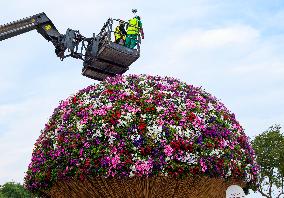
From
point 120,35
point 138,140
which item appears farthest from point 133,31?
point 138,140

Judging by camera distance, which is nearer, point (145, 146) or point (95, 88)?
point (145, 146)

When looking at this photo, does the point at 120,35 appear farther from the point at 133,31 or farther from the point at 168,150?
the point at 168,150

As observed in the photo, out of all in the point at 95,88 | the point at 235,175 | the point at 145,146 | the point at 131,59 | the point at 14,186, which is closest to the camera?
the point at 145,146

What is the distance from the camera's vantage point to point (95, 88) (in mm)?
11375

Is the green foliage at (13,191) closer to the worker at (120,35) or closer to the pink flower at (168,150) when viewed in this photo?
the worker at (120,35)

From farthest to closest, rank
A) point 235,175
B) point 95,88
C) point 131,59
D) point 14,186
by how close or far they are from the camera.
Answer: point 14,186
point 131,59
point 95,88
point 235,175

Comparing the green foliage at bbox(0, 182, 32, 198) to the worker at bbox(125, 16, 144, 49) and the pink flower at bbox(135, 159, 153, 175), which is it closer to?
the worker at bbox(125, 16, 144, 49)

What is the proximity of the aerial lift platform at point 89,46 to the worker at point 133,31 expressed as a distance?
22 cm

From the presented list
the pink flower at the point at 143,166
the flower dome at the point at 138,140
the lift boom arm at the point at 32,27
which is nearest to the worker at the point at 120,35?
the lift boom arm at the point at 32,27

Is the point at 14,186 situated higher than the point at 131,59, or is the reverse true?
the point at 14,186

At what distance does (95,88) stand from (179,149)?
9.65 feet

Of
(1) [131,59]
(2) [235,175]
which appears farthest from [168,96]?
(1) [131,59]

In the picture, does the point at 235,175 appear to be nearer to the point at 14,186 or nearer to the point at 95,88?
the point at 95,88

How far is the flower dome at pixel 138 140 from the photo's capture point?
9.50 metres
